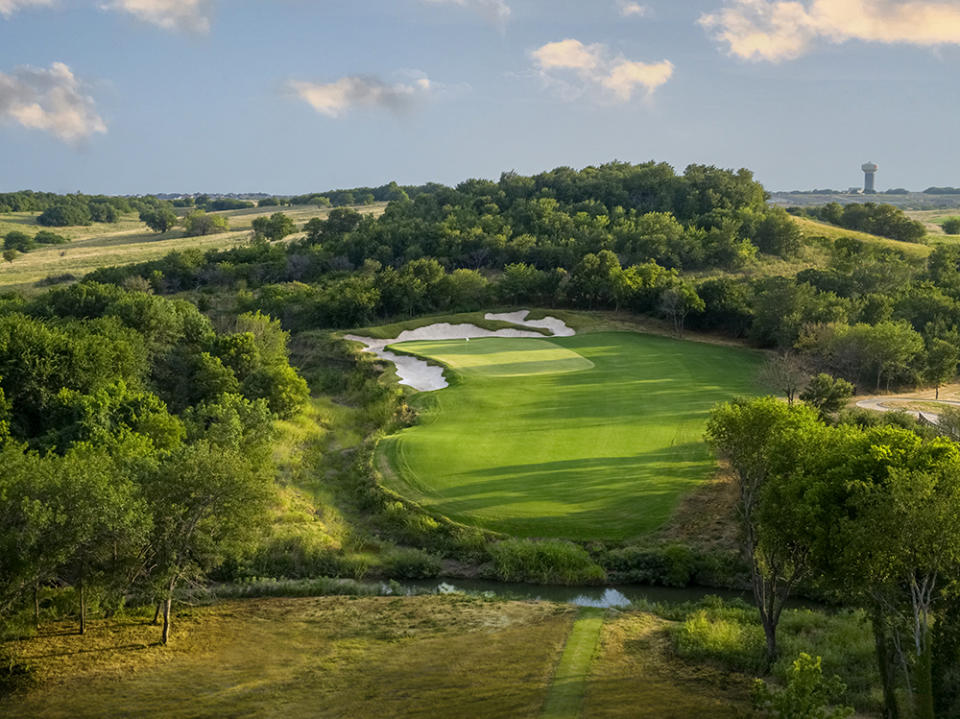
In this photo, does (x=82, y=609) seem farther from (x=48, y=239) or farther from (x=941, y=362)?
(x=48, y=239)

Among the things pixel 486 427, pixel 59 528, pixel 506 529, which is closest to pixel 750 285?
pixel 486 427

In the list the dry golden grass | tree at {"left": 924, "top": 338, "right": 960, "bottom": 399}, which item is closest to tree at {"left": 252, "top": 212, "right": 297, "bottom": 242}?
tree at {"left": 924, "top": 338, "right": 960, "bottom": 399}

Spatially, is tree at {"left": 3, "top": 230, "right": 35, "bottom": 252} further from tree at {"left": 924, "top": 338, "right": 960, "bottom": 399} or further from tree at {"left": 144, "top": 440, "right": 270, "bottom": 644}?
tree at {"left": 924, "top": 338, "right": 960, "bottom": 399}

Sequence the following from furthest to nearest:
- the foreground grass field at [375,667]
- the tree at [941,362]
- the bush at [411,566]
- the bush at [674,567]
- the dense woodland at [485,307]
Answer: the tree at [941,362] → the bush at [411,566] → the bush at [674,567] → the foreground grass field at [375,667] → the dense woodland at [485,307]

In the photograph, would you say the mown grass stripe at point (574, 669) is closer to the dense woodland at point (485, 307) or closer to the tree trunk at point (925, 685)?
the dense woodland at point (485, 307)

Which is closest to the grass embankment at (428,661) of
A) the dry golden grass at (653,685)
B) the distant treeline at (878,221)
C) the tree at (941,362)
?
the dry golden grass at (653,685)

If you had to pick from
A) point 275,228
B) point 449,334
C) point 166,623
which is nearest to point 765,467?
point 166,623
